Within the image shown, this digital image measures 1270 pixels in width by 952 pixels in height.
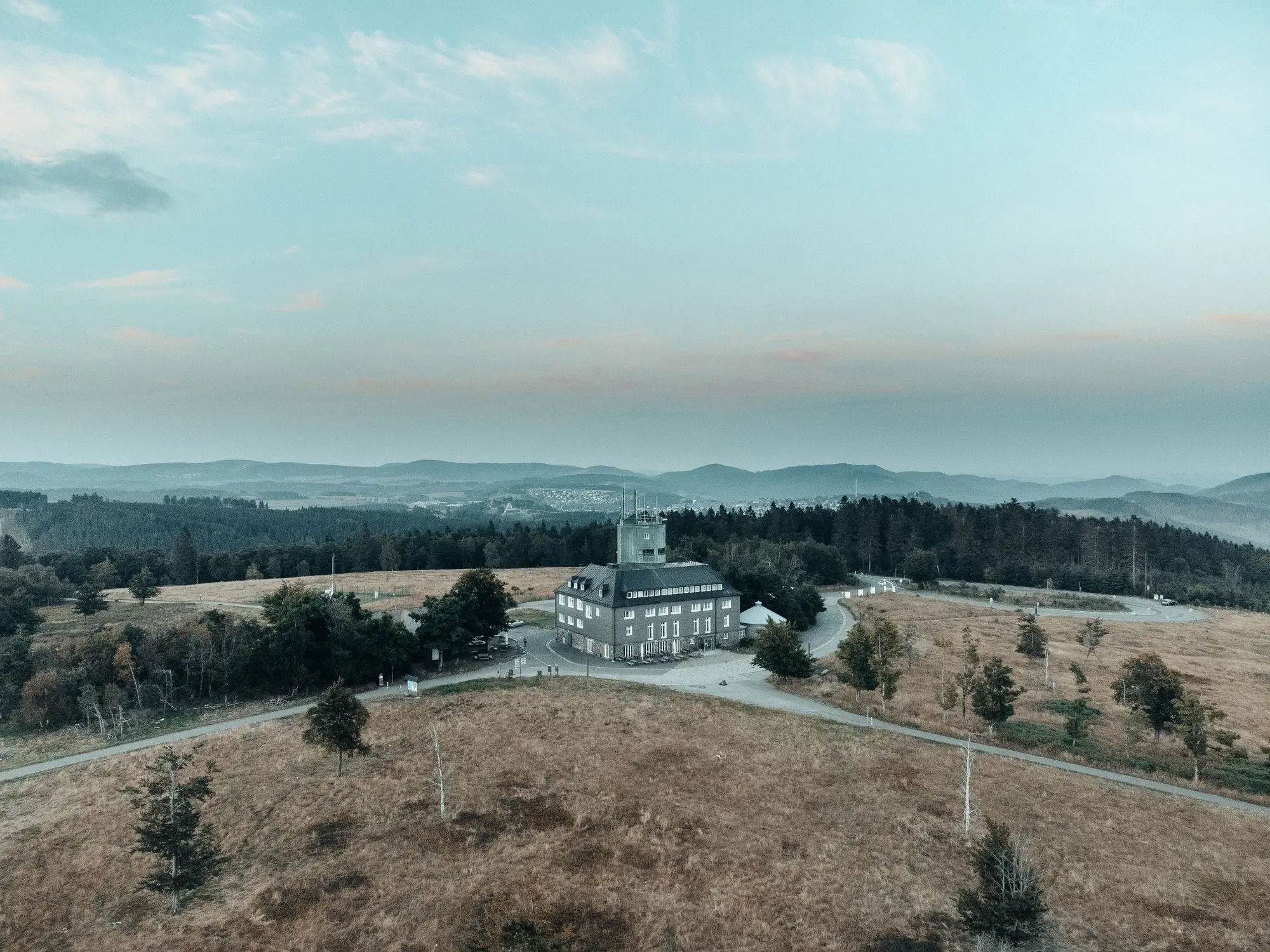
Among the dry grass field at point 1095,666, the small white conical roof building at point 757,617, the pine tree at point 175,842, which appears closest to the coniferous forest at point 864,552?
the dry grass field at point 1095,666

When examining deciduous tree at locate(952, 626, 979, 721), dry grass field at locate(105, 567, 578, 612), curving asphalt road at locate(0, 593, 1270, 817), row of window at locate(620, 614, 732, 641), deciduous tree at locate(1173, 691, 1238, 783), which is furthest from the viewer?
dry grass field at locate(105, 567, 578, 612)

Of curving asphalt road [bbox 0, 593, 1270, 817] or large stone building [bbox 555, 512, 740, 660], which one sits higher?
large stone building [bbox 555, 512, 740, 660]

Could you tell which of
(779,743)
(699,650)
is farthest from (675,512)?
(779,743)

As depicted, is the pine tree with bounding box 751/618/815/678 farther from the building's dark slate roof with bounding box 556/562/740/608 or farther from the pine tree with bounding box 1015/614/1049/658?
the pine tree with bounding box 1015/614/1049/658

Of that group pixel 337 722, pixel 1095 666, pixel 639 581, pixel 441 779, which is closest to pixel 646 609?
pixel 639 581

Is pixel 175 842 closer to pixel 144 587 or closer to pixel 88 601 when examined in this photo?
pixel 88 601

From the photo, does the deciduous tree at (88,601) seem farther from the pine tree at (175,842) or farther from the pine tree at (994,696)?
the pine tree at (994,696)

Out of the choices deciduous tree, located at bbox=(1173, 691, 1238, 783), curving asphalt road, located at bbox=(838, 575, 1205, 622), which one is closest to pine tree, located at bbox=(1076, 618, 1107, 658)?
deciduous tree, located at bbox=(1173, 691, 1238, 783)
